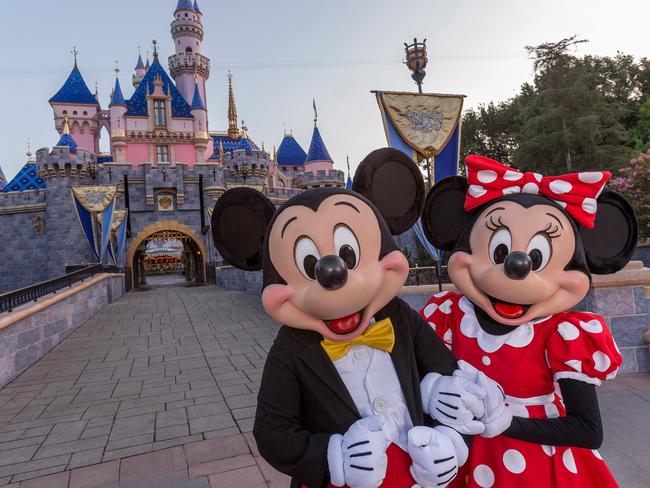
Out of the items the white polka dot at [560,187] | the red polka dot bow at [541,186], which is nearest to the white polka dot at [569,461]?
the red polka dot bow at [541,186]

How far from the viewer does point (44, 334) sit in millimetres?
6844

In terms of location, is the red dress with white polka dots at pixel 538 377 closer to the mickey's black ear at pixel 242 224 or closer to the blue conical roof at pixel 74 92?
the mickey's black ear at pixel 242 224

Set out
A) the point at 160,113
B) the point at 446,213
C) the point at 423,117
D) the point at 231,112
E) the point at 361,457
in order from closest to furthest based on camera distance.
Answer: the point at 361,457 < the point at 446,213 < the point at 423,117 < the point at 160,113 < the point at 231,112

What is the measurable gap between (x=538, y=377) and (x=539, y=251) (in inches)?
21.2

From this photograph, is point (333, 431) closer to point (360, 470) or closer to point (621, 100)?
Answer: point (360, 470)

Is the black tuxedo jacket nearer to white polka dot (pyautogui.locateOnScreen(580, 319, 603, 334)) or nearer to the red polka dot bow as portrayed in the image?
white polka dot (pyautogui.locateOnScreen(580, 319, 603, 334))

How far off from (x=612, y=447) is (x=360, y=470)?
2.41 meters

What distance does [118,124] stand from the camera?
1105 inches

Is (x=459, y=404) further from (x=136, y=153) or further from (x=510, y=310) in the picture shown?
(x=136, y=153)

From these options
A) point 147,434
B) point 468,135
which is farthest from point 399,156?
point 468,135

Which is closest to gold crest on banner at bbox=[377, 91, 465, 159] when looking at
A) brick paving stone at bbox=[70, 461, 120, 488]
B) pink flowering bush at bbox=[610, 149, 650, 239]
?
brick paving stone at bbox=[70, 461, 120, 488]

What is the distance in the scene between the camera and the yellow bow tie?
1.53m

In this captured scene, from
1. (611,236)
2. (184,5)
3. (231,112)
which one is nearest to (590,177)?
(611,236)

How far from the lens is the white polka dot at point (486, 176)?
1987 mm
